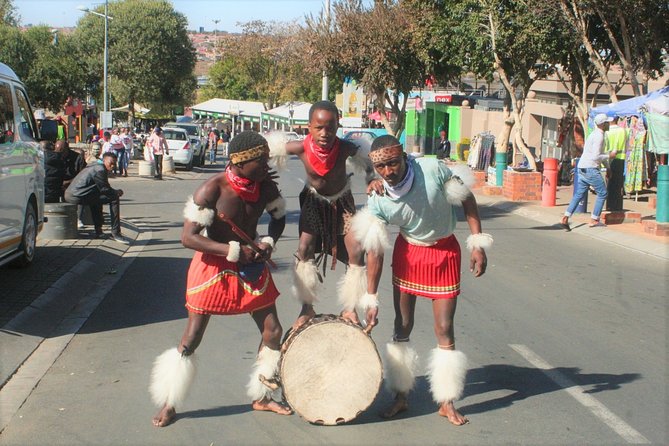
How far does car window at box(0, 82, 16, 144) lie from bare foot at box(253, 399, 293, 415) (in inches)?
201

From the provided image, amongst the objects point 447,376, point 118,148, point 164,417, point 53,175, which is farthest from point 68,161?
point 118,148

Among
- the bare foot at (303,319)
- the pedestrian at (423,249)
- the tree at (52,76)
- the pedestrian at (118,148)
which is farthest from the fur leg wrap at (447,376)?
the tree at (52,76)

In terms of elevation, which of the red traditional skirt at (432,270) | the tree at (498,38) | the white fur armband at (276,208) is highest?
the tree at (498,38)

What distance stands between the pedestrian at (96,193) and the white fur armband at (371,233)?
8.50 meters

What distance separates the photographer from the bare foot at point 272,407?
5262 millimetres

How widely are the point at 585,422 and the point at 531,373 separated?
3.52ft

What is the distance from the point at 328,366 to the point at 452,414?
2.93 feet

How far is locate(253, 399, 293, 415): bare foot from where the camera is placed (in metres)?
5.26

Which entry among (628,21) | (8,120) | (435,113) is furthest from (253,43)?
(8,120)

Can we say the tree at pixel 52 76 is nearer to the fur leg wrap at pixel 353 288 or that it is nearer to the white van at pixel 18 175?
the white van at pixel 18 175

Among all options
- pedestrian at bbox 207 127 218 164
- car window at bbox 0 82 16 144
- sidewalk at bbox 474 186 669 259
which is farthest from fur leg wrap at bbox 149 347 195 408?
pedestrian at bbox 207 127 218 164

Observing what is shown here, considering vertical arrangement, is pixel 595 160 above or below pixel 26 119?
below

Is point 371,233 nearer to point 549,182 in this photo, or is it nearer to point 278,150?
point 278,150

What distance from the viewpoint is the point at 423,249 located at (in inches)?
205
